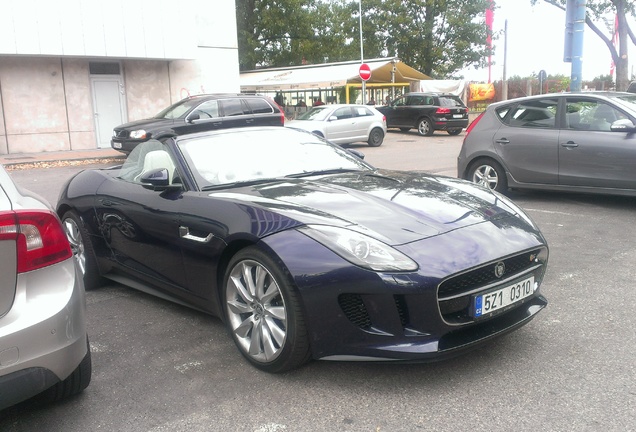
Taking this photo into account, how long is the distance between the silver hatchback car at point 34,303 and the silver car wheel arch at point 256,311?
92 centimetres

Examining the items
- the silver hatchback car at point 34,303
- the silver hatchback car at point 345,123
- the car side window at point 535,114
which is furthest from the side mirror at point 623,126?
the silver hatchback car at point 345,123

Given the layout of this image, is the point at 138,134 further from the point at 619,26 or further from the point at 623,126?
the point at 619,26

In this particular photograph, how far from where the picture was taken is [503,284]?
10.6 feet

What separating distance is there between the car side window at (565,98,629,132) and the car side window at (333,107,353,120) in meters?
12.0

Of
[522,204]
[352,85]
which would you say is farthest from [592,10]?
[522,204]

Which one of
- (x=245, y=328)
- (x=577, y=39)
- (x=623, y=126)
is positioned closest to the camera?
(x=245, y=328)

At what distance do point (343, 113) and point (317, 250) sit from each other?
55.9 feet

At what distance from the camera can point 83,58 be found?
19.3 metres

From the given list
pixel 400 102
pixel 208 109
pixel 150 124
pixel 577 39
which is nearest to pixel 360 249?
pixel 577 39

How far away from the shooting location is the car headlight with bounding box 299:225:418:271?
118 inches

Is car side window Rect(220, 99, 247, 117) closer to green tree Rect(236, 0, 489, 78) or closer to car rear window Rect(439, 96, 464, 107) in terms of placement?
car rear window Rect(439, 96, 464, 107)

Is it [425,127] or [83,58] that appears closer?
[83,58]

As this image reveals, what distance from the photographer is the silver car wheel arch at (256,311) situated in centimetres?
326

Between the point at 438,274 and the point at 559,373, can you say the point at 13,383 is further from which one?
the point at 559,373
